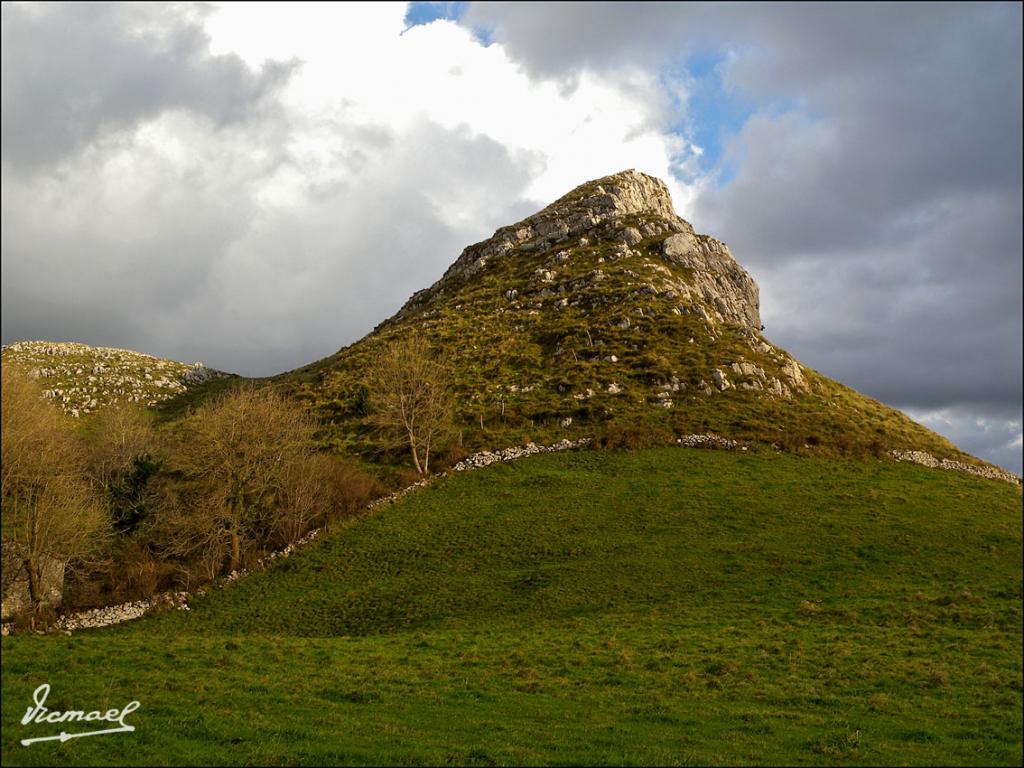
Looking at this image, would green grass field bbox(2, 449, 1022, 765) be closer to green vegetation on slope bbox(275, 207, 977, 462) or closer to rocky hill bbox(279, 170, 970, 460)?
green vegetation on slope bbox(275, 207, 977, 462)

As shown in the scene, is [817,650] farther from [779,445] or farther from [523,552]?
[779,445]

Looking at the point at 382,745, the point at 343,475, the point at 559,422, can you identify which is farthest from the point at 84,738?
the point at 559,422

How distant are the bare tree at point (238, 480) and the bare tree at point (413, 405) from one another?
473 inches

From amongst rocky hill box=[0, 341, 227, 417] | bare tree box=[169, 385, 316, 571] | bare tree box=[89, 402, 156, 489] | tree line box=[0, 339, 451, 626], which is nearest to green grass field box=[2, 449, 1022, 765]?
tree line box=[0, 339, 451, 626]

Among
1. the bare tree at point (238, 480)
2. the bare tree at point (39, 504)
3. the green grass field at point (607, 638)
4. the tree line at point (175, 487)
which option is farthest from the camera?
the bare tree at point (238, 480)

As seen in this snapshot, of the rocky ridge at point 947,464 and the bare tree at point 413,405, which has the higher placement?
the bare tree at point 413,405

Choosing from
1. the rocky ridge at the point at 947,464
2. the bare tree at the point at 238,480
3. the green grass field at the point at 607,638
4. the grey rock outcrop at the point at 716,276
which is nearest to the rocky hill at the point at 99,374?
the bare tree at the point at 238,480

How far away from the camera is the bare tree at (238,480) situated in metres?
50.8

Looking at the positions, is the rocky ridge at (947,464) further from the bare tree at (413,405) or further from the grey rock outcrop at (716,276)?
the grey rock outcrop at (716,276)

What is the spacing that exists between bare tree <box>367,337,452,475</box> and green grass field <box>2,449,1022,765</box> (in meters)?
10.2

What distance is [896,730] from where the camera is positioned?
60.4 feet

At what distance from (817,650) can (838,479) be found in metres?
29.7

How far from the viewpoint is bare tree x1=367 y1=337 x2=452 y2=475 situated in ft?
219

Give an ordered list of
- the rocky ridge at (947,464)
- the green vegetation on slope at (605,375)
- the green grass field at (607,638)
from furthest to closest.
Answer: the green vegetation on slope at (605,375) < the rocky ridge at (947,464) < the green grass field at (607,638)
